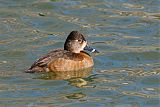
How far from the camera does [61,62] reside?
12508mm

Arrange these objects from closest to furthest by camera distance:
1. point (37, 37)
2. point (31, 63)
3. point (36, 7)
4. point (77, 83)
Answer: point (77, 83)
point (31, 63)
point (37, 37)
point (36, 7)

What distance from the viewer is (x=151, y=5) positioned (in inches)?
659

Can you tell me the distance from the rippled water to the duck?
0.15 metres

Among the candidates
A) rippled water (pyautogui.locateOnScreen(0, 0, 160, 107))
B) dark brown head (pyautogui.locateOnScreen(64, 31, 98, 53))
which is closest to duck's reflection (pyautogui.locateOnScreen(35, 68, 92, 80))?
rippled water (pyautogui.locateOnScreen(0, 0, 160, 107))

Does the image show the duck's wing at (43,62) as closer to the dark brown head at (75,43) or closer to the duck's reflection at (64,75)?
the duck's reflection at (64,75)

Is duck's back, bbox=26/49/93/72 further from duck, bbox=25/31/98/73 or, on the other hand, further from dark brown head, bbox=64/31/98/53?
dark brown head, bbox=64/31/98/53

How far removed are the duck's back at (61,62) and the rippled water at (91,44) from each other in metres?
0.15

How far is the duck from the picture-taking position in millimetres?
12391

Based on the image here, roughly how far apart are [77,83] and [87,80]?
258 millimetres

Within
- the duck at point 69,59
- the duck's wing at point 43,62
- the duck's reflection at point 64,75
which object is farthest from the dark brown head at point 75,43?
the duck's reflection at point 64,75

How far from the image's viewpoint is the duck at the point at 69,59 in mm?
12391

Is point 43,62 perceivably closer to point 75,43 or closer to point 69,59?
point 69,59

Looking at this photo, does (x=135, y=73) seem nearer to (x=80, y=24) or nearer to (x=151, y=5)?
(x=80, y=24)

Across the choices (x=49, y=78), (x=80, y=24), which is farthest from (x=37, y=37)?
(x=49, y=78)
